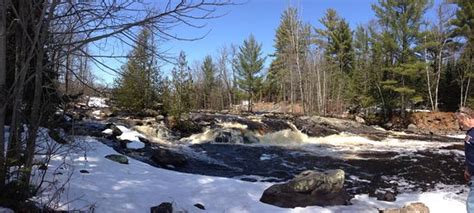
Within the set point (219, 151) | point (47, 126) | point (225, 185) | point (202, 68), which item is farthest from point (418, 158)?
point (202, 68)

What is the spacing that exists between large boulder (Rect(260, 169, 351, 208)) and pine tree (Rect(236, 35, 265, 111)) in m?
42.1

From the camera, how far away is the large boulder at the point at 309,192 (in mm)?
7418

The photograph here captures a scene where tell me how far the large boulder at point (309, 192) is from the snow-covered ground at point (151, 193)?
235 millimetres

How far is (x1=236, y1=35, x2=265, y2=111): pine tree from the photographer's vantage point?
50656 millimetres

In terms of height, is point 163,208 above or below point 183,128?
below

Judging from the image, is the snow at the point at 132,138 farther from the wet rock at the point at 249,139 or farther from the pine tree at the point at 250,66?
the pine tree at the point at 250,66

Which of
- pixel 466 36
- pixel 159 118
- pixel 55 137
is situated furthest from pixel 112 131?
pixel 466 36

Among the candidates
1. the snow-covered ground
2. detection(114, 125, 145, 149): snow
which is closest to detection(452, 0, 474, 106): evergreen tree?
detection(114, 125, 145, 149): snow

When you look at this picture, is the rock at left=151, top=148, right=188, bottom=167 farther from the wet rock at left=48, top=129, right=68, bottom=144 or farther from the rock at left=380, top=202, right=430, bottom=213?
the rock at left=380, top=202, right=430, bottom=213

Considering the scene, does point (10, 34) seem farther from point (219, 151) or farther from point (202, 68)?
point (202, 68)

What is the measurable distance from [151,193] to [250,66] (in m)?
44.4

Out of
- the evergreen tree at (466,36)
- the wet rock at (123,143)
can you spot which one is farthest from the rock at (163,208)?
the evergreen tree at (466,36)

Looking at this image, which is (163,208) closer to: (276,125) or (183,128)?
(183,128)

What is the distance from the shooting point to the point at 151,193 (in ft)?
22.4
